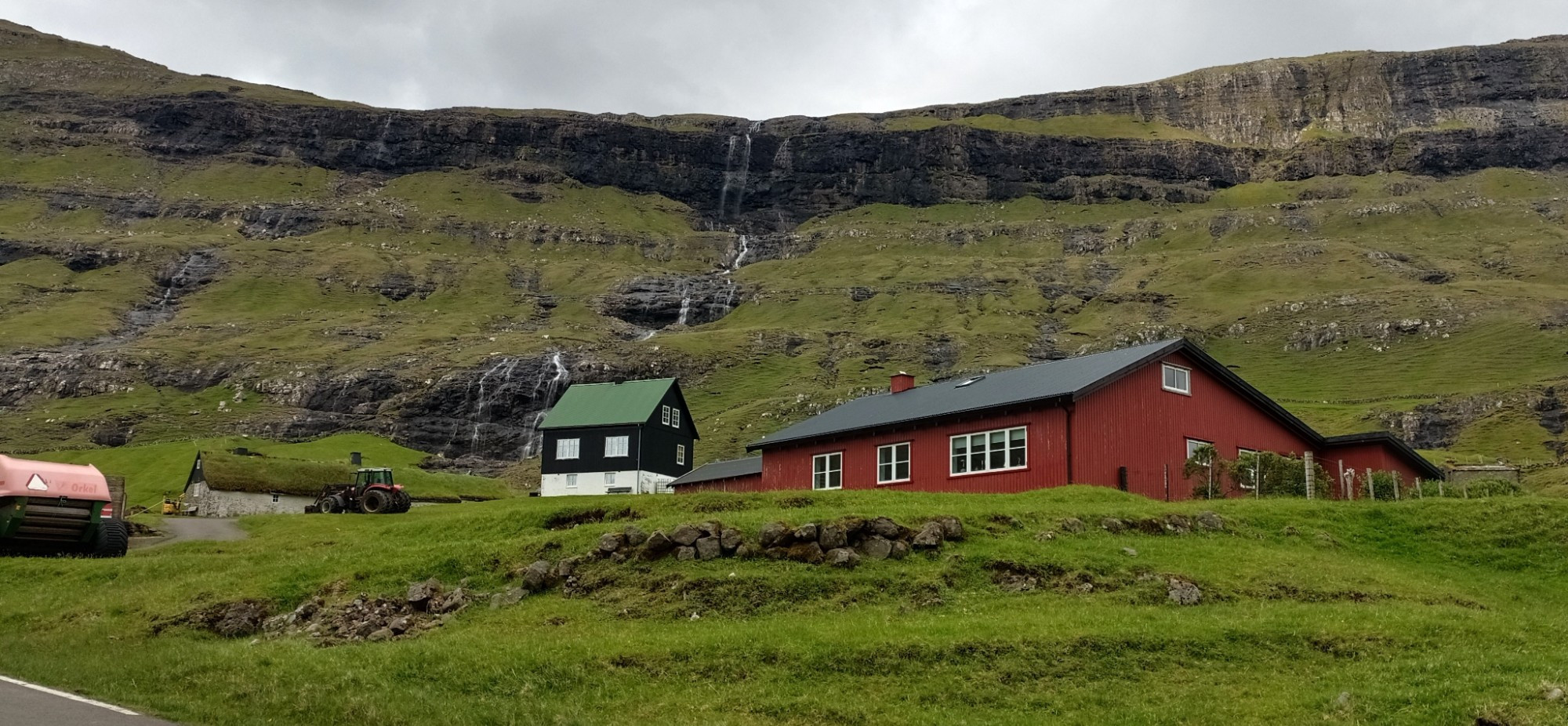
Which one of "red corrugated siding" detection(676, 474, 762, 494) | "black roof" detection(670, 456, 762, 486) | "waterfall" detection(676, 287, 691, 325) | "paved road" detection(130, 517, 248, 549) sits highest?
"waterfall" detection(676, 287, 691, 325)

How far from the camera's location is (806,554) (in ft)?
78.8

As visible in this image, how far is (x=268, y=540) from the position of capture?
1674 inches

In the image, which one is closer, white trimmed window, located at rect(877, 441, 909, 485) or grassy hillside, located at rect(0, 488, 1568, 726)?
grassy hillside, located at rect(0, 488, 1568, 726)

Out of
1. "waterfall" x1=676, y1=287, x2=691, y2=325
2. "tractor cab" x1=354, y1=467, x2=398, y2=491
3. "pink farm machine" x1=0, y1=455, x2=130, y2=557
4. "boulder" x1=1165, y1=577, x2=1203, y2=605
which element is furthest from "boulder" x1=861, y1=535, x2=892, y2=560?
"waterfall" x1=676, y1=287, x2=691, y2=325

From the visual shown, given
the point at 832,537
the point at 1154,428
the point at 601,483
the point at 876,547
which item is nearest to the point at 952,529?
the point at 876,547

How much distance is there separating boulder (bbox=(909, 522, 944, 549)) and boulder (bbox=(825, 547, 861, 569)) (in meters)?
1.53

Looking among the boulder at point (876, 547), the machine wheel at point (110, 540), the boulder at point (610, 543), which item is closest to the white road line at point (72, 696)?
the boulder at point (610, 543)

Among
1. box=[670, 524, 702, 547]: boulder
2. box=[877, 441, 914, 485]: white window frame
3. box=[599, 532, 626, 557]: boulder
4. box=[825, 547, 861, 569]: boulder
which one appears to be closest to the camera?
box=[825, 547, 861, 569]: boulder

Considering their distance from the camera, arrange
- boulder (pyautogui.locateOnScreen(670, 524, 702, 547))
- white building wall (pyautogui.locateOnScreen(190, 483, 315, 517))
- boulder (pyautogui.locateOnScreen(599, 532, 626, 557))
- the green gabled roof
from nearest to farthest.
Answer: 1. boulder (pyautogui.locateOnScreen(670, 524, 702, 547))
2. boulder (pyautogui.locateOnScreen(599, 532, 626, 557))
3. white building wall (pyautogui.locateOnScreen(190, 483, 315, 517))
4. the green gabled roof

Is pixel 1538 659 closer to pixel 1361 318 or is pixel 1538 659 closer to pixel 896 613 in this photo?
pixel 896 613

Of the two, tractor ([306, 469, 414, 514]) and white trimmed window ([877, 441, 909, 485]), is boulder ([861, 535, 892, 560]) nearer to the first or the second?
white trimmed window ([877, 441, 909, 485])

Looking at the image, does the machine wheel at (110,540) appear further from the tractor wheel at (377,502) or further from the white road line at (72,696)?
the tractor wheel at (377,502)

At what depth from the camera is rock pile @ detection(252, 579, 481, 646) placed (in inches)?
871

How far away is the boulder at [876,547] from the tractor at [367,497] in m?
40.6
